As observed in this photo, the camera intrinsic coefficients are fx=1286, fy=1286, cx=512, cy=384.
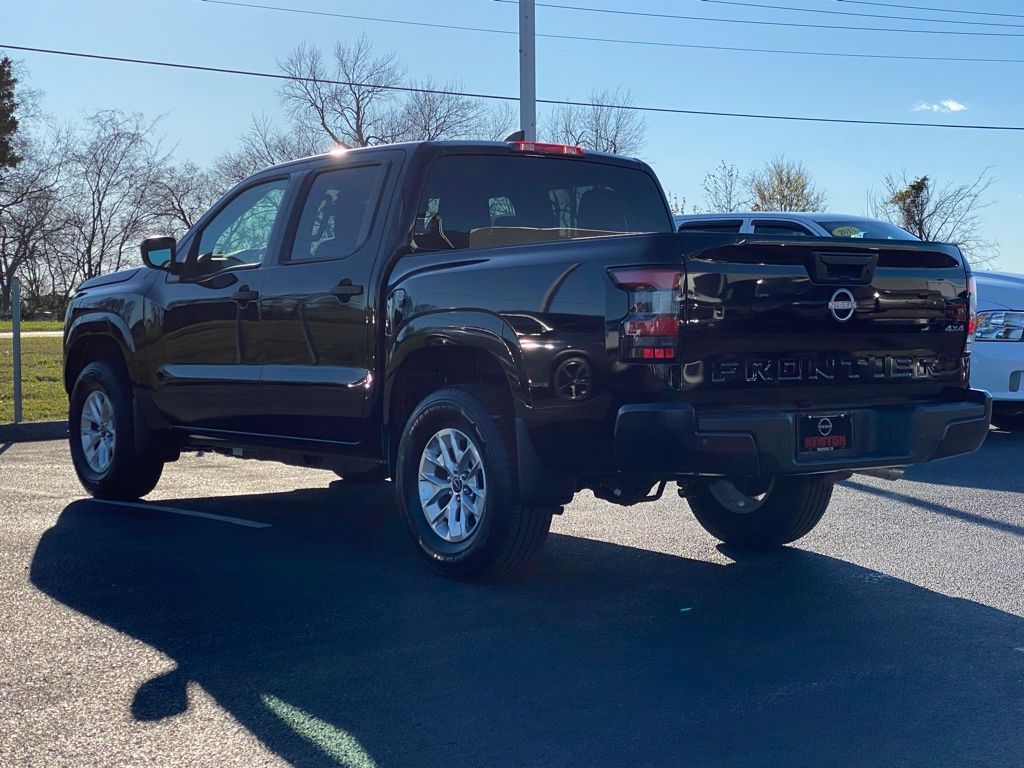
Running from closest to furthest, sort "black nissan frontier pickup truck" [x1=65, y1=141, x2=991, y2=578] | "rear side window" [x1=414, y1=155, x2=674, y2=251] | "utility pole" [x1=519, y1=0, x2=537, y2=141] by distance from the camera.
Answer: "black nissan frontier pickup truck" [x1=65, y1=141, x2=991, y2=578] < "rear side window" [x1=414, y1=155, x2=674, y2=251] < "utility pole" [x1=519, y1=0, x2=537, y2=141]

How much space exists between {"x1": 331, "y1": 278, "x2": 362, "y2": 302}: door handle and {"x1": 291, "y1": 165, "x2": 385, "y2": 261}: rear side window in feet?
0.61

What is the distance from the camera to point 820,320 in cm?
505

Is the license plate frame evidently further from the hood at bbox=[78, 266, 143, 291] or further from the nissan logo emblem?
the hood at bbox=[78, 266, 143, 291]

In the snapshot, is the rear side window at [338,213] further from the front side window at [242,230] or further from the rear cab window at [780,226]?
the rear cab window at [780,226]

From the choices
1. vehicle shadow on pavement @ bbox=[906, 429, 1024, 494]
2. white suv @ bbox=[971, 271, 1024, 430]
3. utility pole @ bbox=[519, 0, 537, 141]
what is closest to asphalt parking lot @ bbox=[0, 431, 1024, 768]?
vehicle shadow on pavement @ bbox=[906, 429, 1024, 494]

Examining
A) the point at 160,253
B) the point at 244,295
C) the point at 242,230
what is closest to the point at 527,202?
the point at 244,295

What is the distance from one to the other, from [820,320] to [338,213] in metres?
2.64

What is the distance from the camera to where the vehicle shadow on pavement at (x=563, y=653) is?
355cm

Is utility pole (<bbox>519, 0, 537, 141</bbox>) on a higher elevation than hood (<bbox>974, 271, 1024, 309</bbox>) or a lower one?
higher

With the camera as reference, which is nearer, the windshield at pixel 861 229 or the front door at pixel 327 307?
the front door at pixel 327 307

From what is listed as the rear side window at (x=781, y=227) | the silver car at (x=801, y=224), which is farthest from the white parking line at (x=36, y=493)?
the rear side window at (x=781, y=227)

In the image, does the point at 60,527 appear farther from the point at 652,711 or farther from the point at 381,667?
the point at 652,711

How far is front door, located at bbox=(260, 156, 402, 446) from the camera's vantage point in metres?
6.13

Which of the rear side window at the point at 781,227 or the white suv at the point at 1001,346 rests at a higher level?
the rear side window at the point at 781,227
